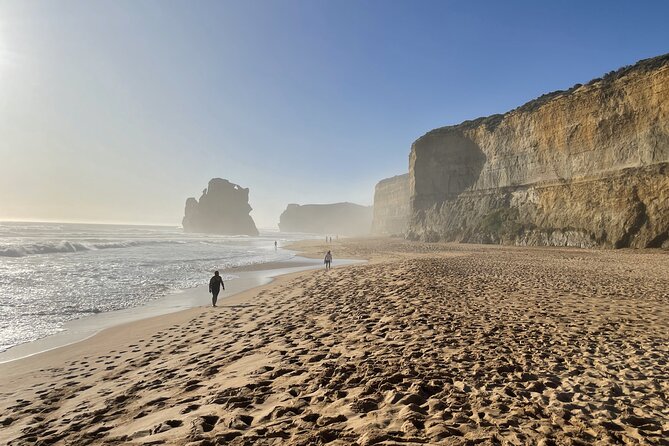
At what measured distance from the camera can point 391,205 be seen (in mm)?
132000

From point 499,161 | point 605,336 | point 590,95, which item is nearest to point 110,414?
point 605,336

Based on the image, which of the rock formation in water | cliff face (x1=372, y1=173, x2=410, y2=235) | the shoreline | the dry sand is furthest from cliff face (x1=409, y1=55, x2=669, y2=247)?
the rock formation in water

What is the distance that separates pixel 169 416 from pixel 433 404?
11.6 feet

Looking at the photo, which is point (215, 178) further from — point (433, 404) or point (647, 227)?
point (433, 404)

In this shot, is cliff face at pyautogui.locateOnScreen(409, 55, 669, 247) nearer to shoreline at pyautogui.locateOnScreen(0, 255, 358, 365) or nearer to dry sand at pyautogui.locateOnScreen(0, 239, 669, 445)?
dry sand at pyautogui.locateOnScreen(0, 239, 669, 445)

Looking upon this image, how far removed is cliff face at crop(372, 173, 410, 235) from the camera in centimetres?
12281

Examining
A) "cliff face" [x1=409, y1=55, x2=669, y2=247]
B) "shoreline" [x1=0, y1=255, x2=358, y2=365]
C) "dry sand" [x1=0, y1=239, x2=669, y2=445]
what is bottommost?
"shoreline" [x1=0, y1=255, x2=358, y2=365]

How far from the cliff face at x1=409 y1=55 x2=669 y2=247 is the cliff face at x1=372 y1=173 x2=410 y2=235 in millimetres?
62193

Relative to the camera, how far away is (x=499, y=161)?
5044 cm

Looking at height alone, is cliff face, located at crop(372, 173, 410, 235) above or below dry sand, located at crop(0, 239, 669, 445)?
above

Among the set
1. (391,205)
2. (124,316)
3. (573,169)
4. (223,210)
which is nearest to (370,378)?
(124,316)

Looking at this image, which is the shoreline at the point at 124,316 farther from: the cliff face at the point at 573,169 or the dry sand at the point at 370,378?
the cliff face at the point at 573,169

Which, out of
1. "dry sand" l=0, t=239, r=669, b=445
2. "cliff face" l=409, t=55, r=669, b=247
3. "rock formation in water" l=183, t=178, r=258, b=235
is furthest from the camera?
"rock formation in water" l=183, t=178, r=258, b=235

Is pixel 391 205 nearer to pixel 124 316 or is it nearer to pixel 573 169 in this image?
pixel 573 169
